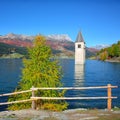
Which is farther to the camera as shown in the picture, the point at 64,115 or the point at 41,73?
the point at 41,73

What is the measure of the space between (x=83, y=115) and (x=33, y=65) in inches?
297

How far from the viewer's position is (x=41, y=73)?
22859mm

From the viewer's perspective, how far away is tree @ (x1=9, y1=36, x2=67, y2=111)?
2261 cm

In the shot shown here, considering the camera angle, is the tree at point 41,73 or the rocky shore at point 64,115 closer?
the rocky shore at point 64,115

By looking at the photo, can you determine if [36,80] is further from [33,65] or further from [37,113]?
[37,113]

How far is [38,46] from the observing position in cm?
2378

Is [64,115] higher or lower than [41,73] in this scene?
lower

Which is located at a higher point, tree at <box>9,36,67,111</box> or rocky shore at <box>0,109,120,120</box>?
tree at <box>9,36,67,111</box>

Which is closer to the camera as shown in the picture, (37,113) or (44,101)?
(37,113)

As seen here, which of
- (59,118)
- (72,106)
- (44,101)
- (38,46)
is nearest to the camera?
(59,118)

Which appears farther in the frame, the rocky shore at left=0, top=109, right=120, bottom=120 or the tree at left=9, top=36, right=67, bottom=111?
the tree at left=9, top=36, right=67, bottom=111

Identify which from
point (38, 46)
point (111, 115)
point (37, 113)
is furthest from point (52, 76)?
point (111, 115)

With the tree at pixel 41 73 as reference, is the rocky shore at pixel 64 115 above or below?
below

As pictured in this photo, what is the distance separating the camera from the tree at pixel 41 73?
74.2 feet
